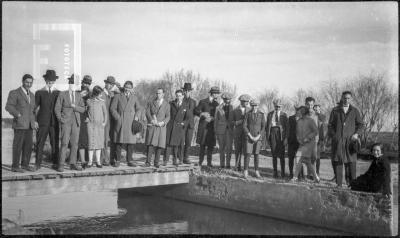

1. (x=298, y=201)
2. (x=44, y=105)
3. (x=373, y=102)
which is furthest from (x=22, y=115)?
(x=373, y=102)

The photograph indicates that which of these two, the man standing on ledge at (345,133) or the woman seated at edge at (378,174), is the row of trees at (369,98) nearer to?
the man standing on ledge at (345,133)

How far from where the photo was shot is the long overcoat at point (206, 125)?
41.1ft

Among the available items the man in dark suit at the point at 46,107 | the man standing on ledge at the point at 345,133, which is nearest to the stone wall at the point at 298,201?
the man standing on ledge at the point at 345,133

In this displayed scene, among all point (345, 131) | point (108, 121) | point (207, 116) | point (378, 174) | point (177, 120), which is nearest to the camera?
point (378, 174)

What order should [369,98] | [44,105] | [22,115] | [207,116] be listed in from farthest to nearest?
1. [369,98]
2. [207,116]
3. [44,105]
4. [22,115]

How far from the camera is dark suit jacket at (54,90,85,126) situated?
9.97 meters

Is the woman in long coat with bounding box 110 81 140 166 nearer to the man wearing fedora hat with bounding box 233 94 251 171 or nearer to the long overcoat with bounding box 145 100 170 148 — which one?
the long overcoat with bounding box 145 100 170 148

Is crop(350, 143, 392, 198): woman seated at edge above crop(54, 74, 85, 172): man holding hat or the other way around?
the other way around

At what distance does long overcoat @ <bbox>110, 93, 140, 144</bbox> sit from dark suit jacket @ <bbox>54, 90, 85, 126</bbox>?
1004 mm

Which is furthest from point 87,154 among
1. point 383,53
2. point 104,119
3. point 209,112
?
point 383,53

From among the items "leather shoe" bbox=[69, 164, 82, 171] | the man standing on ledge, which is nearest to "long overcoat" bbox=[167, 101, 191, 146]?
"leather shoe" bbox=[69, 164, 82, 171]

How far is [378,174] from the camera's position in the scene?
895 cm

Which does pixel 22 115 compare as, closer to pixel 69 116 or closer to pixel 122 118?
pixel 69 116

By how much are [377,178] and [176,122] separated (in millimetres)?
5368
